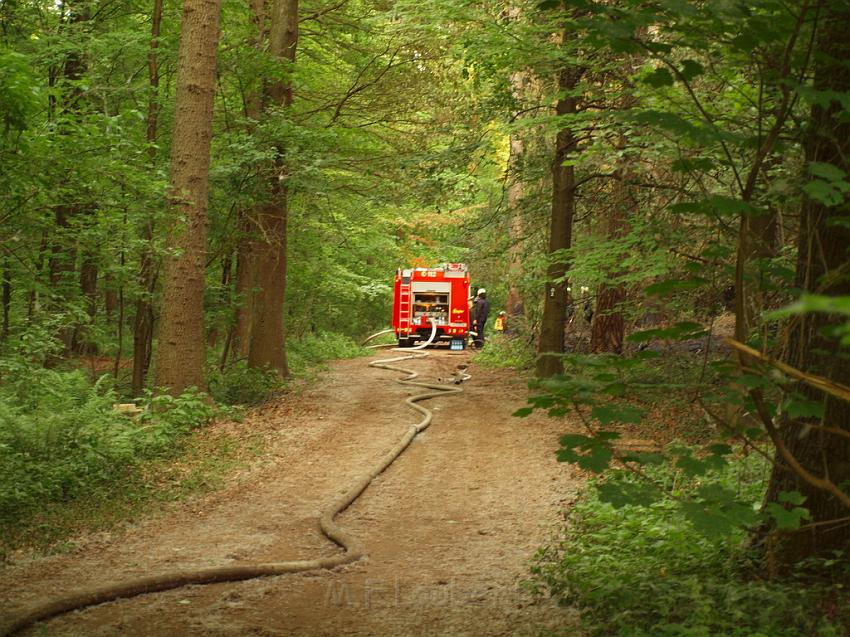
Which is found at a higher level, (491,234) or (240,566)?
(491,234)

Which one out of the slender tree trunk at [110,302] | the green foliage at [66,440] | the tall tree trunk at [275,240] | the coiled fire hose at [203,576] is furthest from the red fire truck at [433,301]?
the coiled fire hose at [203,576]

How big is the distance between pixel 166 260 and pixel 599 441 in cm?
986

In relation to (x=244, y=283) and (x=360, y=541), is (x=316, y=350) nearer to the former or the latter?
(x=244, y=283)

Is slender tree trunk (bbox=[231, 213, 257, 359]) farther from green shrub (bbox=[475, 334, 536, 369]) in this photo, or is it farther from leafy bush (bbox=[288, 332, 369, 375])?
green shrub (bbox=[475, 334, 536, 369])

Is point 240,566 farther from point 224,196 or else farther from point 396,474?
point 224,196

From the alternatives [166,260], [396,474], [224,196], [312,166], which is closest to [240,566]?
[396,474]

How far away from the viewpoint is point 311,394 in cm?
1736

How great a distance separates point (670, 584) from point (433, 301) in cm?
2610

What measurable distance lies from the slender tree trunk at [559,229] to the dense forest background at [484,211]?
2.3 inches

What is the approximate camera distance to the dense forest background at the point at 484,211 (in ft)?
15.0

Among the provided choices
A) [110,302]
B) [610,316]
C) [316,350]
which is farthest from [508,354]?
[110,302]

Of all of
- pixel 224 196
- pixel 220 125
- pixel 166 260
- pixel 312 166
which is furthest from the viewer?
pixel 220 125

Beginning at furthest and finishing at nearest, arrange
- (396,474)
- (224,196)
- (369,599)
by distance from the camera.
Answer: (224,196) < (396,474) < (369,599)

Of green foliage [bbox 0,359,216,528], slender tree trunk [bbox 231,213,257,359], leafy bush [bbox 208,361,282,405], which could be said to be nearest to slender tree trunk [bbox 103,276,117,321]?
slender tree trunk [bbox 231,213,257,359]
